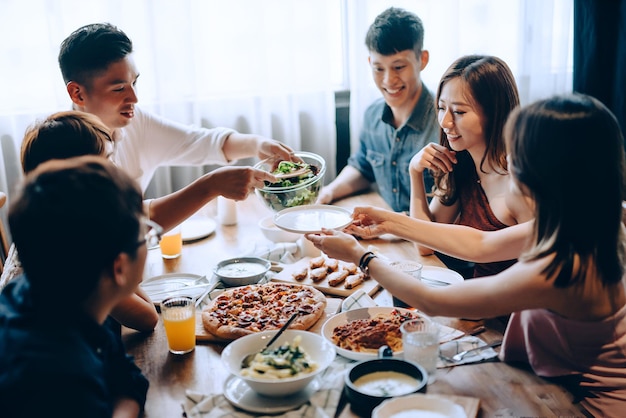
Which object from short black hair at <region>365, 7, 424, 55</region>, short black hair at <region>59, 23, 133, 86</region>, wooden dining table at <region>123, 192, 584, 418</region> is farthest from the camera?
short black hair at <region>365, 7, 424, 55</region>

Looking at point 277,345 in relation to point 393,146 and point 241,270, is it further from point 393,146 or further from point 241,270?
point 393,146

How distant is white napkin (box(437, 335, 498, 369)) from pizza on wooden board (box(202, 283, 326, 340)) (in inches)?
14.3

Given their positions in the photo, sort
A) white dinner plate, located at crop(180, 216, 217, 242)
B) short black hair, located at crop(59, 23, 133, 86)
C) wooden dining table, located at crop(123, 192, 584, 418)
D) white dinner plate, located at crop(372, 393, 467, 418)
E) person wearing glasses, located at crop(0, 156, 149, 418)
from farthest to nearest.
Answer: white dinner plate, located at crop(180, 216, 217, 242) < short black hair, located at crop(59, 23, 133, 86) < wooden dining table, located at crop(123, 192, 584, 418) < white dinner plate, located at crop(372, 393, 467, 418) < person wearing glasses, located at crop(0, 156, 149, 418)

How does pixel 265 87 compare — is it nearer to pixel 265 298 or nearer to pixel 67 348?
pixel 265 298

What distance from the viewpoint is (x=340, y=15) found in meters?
3.70

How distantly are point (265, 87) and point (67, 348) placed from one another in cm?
261

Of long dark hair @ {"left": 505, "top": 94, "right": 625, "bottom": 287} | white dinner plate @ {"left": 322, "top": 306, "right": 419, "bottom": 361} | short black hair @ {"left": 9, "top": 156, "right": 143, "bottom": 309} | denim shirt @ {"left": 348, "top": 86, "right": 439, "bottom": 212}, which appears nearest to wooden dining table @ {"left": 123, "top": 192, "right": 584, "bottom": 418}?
white dinner plate @ {"left": 322, "top": 306, "right": 419, "bottom": 361}

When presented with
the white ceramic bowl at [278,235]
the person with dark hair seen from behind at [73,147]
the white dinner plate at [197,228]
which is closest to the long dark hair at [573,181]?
the person with dark hair seen from behind at [73,147]

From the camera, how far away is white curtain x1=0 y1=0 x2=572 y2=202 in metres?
3.24

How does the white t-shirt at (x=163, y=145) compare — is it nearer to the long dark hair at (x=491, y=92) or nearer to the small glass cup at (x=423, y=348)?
the long dark hair at (x=491, y=92)

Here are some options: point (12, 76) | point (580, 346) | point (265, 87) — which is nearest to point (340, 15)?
point (265, 87)

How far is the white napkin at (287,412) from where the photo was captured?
1364mm

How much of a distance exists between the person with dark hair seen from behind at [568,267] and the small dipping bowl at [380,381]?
0.61 feet

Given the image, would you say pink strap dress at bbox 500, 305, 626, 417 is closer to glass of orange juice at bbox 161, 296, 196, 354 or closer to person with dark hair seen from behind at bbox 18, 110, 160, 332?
glass of orange juice at bbox 161, 296, 196, 354
